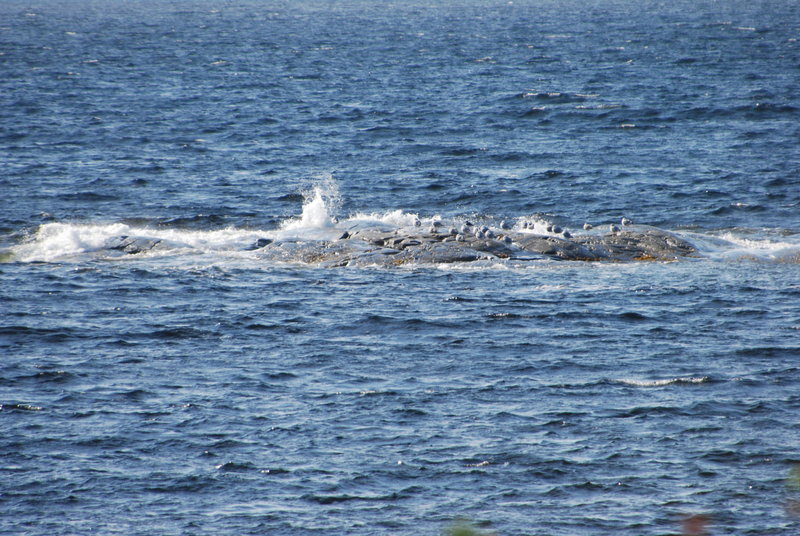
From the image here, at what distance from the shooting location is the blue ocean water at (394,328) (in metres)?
16.8

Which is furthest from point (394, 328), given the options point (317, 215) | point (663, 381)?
point (317, 215)

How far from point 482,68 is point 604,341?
60679mm

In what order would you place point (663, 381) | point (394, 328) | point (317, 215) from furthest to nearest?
point (317, 215)
point (394, 328)
point (663, 381)

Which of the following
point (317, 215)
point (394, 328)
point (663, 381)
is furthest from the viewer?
point (317, 215)

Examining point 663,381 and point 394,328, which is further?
point 394,328

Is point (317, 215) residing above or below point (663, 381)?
above

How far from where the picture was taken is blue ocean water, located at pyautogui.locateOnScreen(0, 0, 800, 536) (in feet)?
55.1

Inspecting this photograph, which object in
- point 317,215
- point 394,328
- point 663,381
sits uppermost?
point 317,215

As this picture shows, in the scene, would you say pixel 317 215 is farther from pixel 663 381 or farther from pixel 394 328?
pixel 663 381

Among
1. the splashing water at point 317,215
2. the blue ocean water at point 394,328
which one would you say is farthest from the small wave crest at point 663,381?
the splashing water at point 317,215

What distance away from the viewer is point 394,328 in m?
24.4

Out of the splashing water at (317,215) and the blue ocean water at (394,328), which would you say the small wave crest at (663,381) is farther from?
the splashing water at (317,215)

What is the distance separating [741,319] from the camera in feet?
81.3

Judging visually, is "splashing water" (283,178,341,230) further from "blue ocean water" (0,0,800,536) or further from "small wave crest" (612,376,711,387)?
"small wave crest" (612,376,711,387)
